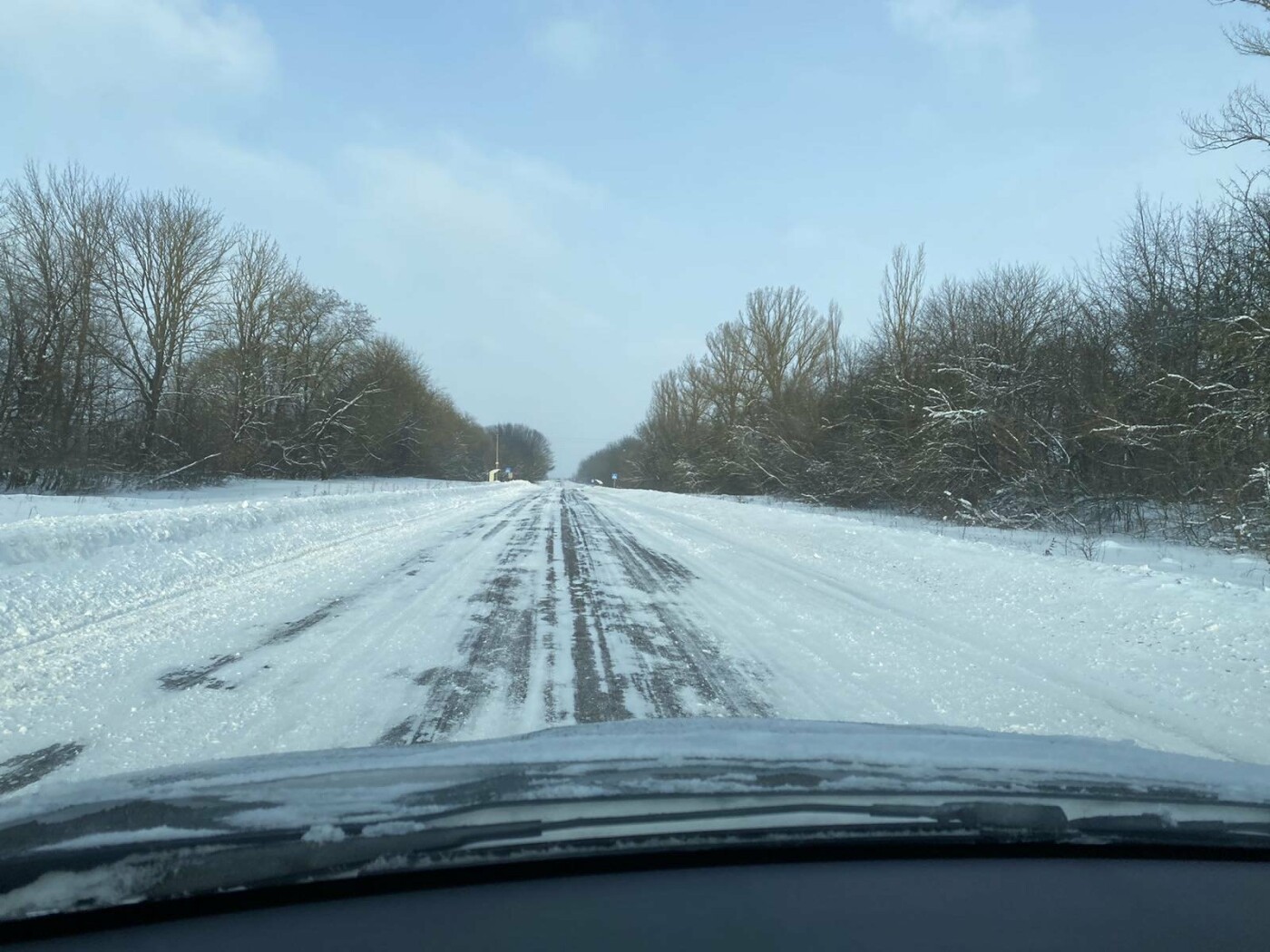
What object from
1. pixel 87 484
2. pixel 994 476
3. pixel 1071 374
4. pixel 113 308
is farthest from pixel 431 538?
pixel 113 308

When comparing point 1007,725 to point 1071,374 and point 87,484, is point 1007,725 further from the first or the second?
point 87,484

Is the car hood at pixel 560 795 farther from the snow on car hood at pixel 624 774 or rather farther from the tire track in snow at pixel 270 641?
the tire track in snow at pixel 270 641

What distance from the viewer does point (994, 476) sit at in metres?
21.9

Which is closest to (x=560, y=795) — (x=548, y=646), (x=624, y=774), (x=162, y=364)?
(x=624, y=774)

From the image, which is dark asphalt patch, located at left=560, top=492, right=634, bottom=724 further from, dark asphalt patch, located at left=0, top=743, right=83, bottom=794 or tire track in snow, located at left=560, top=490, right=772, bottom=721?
dark asphalt patch, located at left=0, top=743, right=83, bottom=794

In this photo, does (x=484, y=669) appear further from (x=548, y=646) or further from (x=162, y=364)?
(x=162, y=364)

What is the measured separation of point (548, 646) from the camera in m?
6.49

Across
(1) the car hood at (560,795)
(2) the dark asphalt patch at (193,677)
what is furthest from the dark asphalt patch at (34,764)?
(1) the car hood at (560,795)

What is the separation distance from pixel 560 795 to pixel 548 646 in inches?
169

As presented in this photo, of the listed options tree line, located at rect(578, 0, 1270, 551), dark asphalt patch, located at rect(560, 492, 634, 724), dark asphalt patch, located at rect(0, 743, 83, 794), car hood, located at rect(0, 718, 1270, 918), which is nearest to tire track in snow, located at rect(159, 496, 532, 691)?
dark asphalt patch, located at rect(0, 743, 83, 794)

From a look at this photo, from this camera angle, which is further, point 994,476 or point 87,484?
point 87,484

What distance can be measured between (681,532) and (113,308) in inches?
1062


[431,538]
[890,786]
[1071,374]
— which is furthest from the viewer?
[1071,374]

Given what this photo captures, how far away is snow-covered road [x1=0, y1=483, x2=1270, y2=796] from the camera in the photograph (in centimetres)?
459
